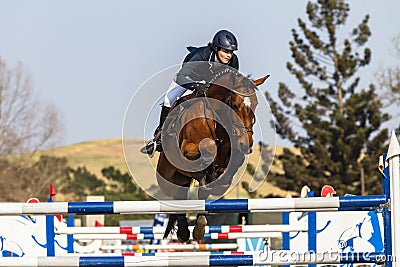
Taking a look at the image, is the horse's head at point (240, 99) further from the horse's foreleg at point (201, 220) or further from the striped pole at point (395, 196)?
the striped pole at point (395, 196)

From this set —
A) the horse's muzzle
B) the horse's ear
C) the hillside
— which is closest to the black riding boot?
the horse's ear

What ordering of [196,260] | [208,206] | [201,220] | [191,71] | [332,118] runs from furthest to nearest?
[332,118]
[191,71]
[201,220]
[208,206]
[196,260]

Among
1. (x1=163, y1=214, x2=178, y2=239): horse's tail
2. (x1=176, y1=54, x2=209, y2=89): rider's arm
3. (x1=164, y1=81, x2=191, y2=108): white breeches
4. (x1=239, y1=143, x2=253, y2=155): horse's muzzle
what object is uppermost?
(x1=176, y1=54, x2=209, y2=89): rider's arm

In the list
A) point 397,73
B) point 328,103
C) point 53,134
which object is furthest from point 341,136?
point 53,134

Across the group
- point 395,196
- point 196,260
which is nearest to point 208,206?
point 196,260

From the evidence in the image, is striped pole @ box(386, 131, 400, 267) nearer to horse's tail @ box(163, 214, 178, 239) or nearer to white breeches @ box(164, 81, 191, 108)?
white breeches @ box(164, 81, 191, 108)

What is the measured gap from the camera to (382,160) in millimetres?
4328

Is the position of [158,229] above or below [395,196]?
above

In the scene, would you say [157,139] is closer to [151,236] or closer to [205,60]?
[205,60]

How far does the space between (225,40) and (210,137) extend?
0.76 meters

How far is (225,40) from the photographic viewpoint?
5.92m

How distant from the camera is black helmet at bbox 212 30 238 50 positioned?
5.92 metres

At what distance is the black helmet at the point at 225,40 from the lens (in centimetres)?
592

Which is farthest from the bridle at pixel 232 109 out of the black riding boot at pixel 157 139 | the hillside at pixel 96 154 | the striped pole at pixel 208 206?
the hillside at pixel 96 154
